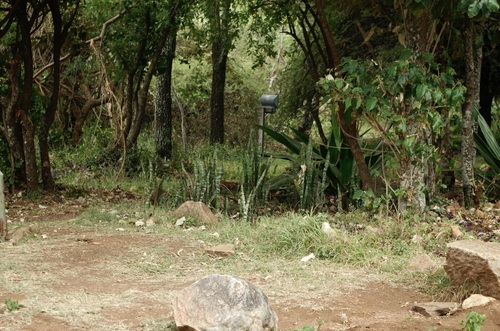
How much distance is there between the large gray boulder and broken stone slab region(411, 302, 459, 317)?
1.01 m

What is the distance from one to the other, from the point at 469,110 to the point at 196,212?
2.87 m

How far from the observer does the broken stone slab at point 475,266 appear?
467 centimetres

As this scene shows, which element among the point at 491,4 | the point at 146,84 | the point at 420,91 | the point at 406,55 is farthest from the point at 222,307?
the point at 146,84

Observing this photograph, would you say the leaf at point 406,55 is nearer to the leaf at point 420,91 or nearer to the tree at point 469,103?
the leaf at point 420,91

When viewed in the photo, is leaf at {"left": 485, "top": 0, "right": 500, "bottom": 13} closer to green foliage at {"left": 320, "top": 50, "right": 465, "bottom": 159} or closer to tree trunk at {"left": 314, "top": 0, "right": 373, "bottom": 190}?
green foliage at {"left": 320, "top": 50, "right": 465, "bottom": 159}

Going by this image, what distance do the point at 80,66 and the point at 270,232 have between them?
5.34 m

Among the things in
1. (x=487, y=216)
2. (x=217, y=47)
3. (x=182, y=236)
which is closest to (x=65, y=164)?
(x=217, y=47)

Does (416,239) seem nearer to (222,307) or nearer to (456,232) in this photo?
(456,232)

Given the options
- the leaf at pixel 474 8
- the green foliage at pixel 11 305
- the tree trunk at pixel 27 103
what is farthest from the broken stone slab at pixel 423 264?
the tree trunk at pixel 27 103

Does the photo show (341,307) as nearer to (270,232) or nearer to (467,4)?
(270,232)

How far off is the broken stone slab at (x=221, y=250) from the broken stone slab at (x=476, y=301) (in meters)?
2.04

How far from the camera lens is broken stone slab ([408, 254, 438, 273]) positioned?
551 centimetres

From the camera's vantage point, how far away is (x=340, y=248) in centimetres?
597

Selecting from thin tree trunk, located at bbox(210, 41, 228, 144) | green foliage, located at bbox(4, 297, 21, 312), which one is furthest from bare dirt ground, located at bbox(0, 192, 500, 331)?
thin tree trunk, located at bbox(210, 41, 228, 144)
